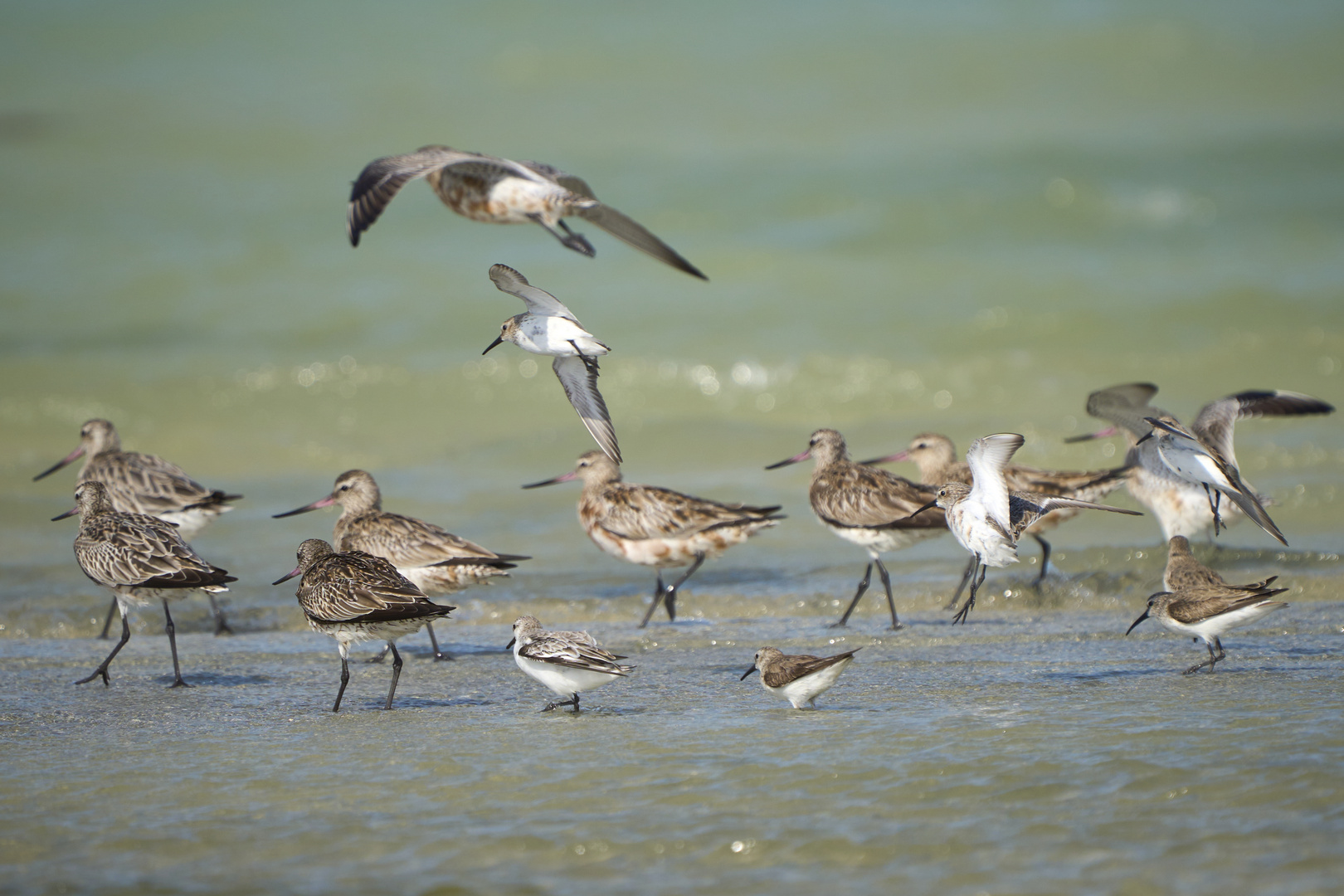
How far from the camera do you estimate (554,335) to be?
6762 millimetres

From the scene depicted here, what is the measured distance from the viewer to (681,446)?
14328mm

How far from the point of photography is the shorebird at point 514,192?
684 cm

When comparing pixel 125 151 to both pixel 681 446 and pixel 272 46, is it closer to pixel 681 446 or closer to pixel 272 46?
pixel 272 46

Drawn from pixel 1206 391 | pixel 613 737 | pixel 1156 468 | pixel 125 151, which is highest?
pixel 125 151

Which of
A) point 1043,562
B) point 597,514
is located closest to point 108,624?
point 597,514

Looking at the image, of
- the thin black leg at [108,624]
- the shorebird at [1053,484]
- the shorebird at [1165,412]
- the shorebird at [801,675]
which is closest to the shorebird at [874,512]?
the shorebird at [1053,484]

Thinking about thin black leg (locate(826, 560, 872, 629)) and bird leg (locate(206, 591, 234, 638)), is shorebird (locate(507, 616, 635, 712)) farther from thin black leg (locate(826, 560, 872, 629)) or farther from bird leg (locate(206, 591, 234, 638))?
bird leg (locate(206, 591, 234, 638))

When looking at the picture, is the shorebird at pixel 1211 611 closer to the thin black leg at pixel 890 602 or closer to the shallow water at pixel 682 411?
the shallow water at pixel 682 411

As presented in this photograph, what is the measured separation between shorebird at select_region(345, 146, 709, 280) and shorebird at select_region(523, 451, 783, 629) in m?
2.39

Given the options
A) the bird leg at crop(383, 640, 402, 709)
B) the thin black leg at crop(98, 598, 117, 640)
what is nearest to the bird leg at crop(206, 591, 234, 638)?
the thin black leg at crop(98, 598, 117, 640)

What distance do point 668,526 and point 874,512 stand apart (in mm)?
1359

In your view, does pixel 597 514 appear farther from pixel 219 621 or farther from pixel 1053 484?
pixel 1053 484

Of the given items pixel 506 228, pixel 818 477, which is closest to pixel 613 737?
pixel 818 477

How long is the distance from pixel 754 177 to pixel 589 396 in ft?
51.3
